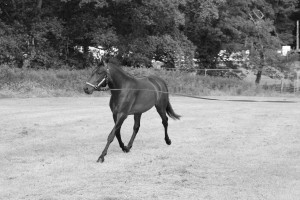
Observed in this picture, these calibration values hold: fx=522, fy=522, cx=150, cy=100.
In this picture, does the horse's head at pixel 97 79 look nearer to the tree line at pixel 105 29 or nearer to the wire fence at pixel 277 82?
the tree line at pixel 105 29

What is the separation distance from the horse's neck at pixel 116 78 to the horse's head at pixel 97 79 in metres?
0.18

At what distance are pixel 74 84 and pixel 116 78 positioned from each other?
20.6m

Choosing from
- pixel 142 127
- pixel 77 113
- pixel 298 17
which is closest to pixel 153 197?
pixel 142 127

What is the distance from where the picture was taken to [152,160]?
34.2 feet

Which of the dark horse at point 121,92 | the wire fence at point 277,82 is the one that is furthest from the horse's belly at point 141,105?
the wire fence at point 277,82

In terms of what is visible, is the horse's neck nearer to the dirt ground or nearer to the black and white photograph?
the black and white photograph

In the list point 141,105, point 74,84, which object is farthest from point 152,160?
point 74,84

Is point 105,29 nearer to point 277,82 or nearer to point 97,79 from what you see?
point 277,82

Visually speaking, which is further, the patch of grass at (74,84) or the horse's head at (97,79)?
the patch of grass at (74,84)

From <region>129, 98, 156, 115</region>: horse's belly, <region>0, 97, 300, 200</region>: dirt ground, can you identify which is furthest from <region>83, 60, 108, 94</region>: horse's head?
<region>0, 97, 300, 200</region>: dirt ground

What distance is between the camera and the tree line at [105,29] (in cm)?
3484

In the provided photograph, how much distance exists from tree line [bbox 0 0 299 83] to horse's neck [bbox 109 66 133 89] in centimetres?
2298

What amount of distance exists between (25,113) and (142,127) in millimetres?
6014

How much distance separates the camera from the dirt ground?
7.94m
